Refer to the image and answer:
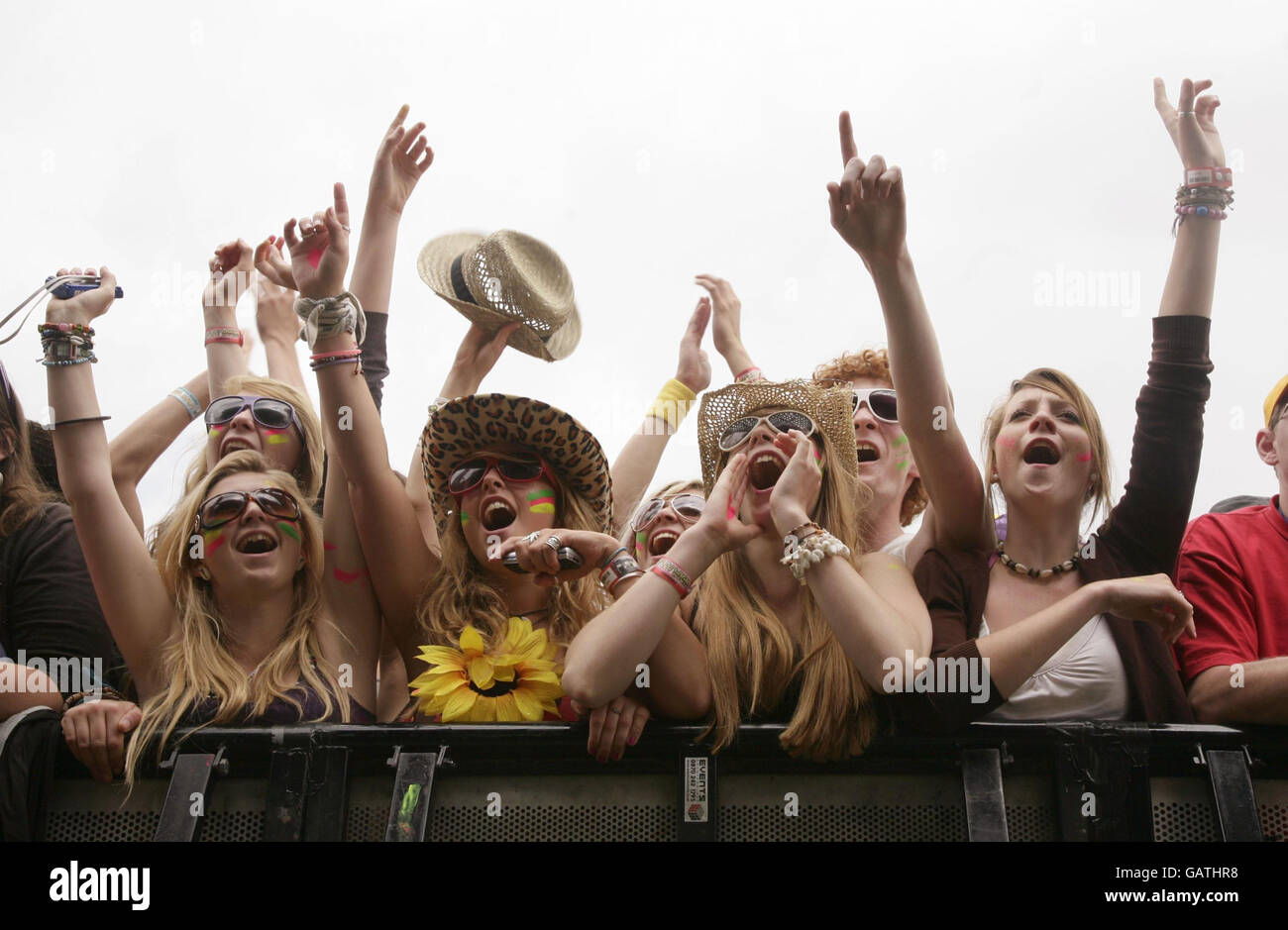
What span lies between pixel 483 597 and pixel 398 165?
69.9 inches

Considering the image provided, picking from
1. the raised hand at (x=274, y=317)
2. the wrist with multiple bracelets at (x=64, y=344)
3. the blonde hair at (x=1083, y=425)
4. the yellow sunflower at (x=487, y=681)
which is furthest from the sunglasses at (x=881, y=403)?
the wrist with multiple bracelets at (x=64, y=344)

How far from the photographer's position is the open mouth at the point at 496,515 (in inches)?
159

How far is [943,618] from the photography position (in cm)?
353

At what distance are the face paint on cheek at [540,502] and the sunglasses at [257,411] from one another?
1.09m

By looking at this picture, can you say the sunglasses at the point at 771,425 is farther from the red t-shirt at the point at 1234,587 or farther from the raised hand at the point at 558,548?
the red t-shirt at the point at 1234,587

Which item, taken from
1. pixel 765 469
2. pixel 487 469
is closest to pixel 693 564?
pixel 765 469

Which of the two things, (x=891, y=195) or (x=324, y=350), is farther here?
(x=324, y=350)

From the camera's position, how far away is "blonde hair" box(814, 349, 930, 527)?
15.7 ft

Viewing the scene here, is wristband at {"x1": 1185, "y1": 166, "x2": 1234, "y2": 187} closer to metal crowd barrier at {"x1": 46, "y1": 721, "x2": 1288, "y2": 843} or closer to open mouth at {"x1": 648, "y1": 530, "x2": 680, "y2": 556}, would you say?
metal crowd barrier at {"x1": 46, "y1": 721, "x2": 1288, "y2": 843}
